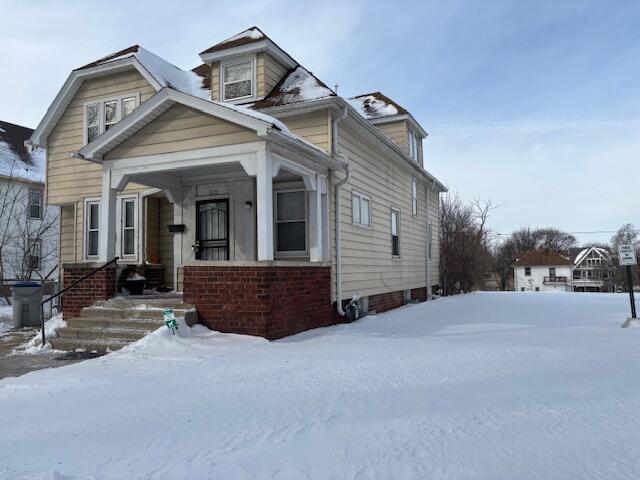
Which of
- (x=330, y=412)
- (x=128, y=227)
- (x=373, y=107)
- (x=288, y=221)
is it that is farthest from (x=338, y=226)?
(x=373, y=107)

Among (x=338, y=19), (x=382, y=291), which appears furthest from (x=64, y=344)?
(x=338, y=19)

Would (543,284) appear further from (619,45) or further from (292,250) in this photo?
(292,250)

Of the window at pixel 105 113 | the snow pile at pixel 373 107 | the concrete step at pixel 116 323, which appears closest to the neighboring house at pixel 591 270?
the snow pile at pixel 373 107

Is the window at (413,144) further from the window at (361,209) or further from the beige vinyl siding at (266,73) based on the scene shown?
the beige vinyl siding at (266,73)

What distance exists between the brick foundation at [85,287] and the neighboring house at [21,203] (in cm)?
1297

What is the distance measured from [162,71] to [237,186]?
446cm

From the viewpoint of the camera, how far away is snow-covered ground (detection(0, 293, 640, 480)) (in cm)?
282

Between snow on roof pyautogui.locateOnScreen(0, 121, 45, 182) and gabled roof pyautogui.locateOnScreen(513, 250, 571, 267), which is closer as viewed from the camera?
snow on roof pyautogui.locateOnScreen(0, 121, 45, 182)

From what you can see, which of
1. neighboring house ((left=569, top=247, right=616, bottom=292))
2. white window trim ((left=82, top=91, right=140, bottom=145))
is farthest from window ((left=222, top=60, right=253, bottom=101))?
neighboring house ((left=569, top=247, right=616, bottom=292))

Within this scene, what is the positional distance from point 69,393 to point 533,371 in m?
4.60

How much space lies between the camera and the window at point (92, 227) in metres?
12.0

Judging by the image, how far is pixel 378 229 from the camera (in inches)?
494

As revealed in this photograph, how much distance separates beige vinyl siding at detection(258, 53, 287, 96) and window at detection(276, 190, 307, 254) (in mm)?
2740

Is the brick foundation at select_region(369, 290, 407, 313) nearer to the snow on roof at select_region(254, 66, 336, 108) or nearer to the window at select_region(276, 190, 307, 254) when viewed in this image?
the window at select_region(276, 190, 307, 254)
